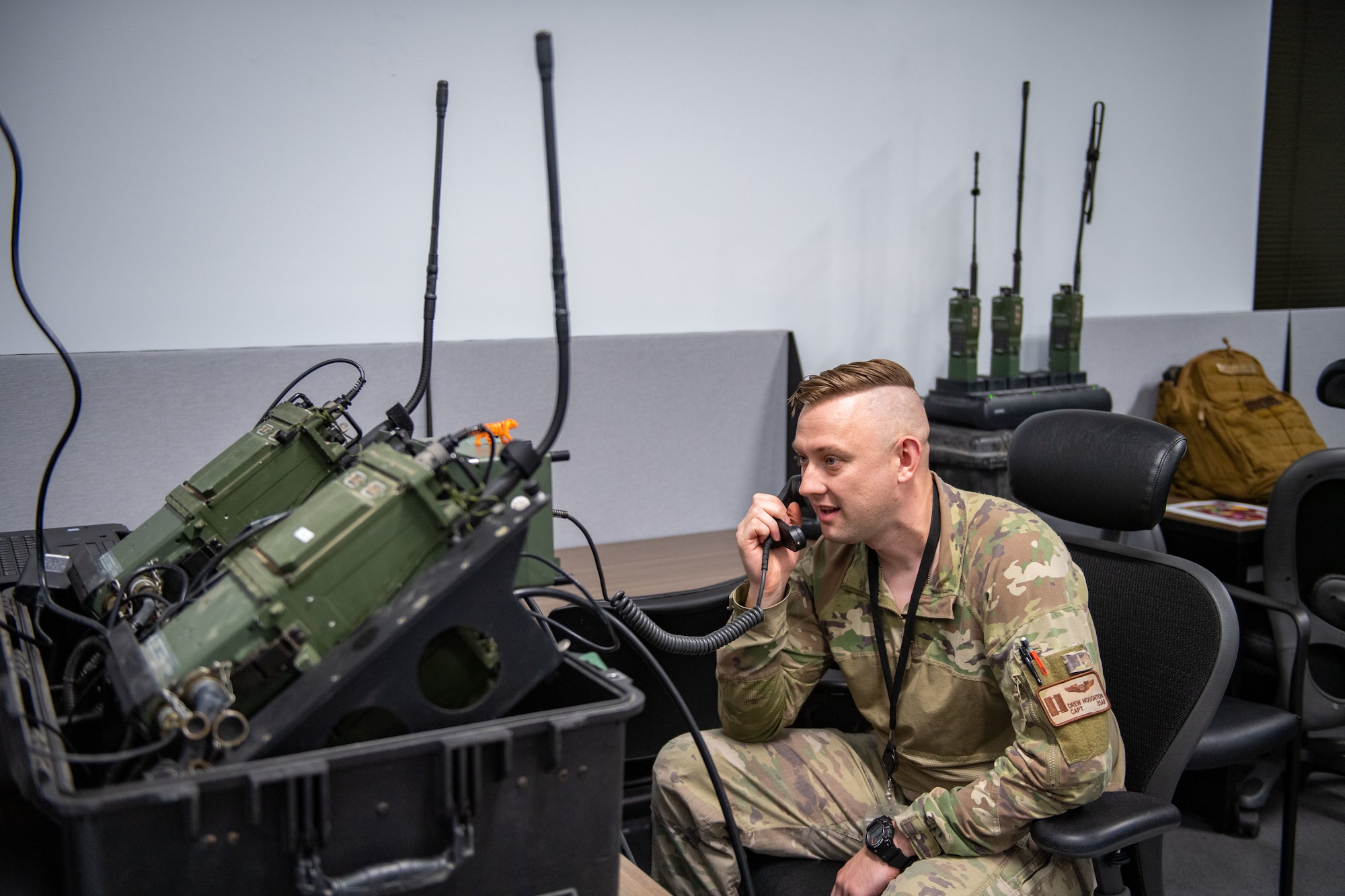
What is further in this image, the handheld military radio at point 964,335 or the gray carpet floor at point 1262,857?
the handheld military radio at point 964,335

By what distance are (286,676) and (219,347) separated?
182 cm

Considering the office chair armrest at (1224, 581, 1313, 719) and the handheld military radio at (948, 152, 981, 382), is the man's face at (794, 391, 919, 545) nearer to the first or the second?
the office chair armrest at (1224, 581, 1313, 719)

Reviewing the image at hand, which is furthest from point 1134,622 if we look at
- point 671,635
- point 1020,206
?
point 1020,206

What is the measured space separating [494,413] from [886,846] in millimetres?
1515

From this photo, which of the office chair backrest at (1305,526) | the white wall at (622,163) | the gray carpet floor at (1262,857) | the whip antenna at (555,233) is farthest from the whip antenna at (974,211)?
the whip antenna at (555,233)

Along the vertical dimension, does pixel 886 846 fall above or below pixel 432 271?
below

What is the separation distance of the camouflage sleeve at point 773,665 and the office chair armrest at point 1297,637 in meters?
0.88

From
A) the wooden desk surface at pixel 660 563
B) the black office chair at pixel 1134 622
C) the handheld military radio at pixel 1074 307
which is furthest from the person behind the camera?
the handheld military radio at pixel 1074 307

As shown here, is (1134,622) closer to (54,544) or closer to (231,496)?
(231,496)

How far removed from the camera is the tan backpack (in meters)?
3.03

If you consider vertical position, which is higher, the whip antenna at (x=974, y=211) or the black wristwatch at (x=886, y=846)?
the whip antenna at (x=974, y=211)

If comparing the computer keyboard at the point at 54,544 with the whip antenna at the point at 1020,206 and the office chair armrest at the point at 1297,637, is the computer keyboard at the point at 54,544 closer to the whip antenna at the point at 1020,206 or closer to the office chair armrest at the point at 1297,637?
the office chair armrest at the point at 1297,637

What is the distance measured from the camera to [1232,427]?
311cm

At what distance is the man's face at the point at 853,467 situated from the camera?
136 cm
